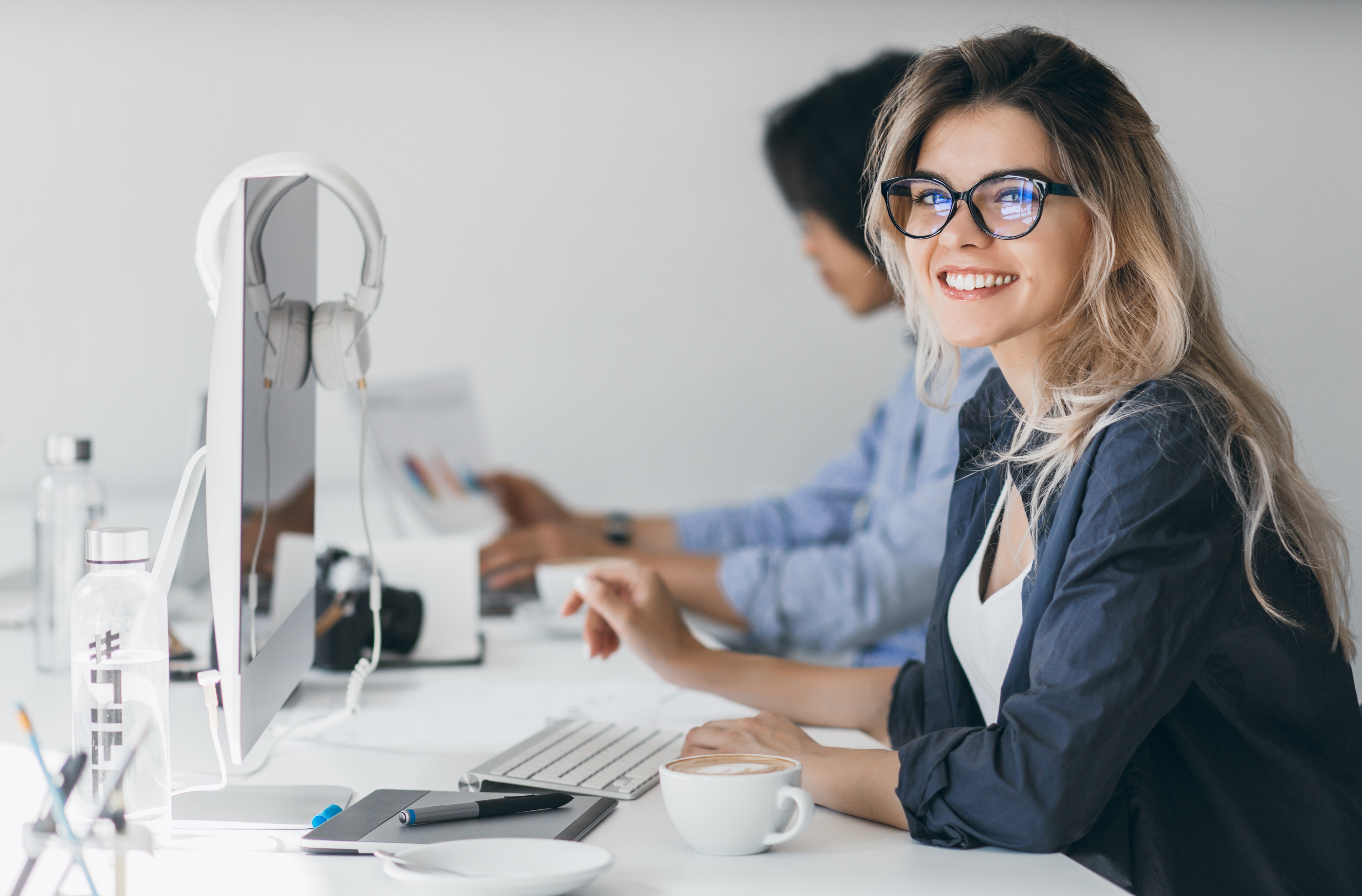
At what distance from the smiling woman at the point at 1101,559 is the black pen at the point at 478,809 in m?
0.17

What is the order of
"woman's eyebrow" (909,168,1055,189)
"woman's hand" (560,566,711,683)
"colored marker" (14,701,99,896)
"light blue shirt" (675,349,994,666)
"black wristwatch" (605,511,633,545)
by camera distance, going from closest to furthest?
"colored marker" (14,701,99,896)
"woman's eyebrow" (909,168,1055,189)
"woman's hand" (560,566,711,683)
"light blue shirt" (675,349,994,666)
"black wristwatch" (605,511,633,545)

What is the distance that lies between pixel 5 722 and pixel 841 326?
253cm

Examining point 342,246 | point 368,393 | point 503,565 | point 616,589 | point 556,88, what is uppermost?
point 556,88

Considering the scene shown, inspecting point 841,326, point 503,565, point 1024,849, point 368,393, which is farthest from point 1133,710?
point 841,326

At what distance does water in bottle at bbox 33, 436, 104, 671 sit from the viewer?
1248 millimetres

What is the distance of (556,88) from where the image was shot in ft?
10.2

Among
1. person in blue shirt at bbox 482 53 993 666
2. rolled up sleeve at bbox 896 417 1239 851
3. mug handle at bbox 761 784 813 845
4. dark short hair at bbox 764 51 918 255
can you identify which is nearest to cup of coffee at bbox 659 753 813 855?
mug handle at bbox 761 784 813 845

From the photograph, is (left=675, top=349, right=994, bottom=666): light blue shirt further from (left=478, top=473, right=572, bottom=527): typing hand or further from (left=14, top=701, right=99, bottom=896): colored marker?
(left=14, top=701, right=99, bottom=896): colored marker

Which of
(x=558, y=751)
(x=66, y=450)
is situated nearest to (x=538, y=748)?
(x=558, y=751)

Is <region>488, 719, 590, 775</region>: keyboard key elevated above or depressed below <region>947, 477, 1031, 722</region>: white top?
below

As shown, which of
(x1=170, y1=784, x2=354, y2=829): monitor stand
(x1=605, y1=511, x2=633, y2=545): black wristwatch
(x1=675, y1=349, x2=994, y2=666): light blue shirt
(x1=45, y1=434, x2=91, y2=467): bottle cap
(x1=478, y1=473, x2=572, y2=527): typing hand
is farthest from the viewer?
(x1=478, y1=473, x2=572, y2=527): typing hand

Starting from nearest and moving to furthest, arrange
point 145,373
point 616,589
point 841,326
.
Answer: point 616,589, point 145,373, point 841,326

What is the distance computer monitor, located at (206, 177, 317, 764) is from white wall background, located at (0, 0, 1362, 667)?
6.82ft

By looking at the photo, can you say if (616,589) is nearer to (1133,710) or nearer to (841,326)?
(1133,710)
